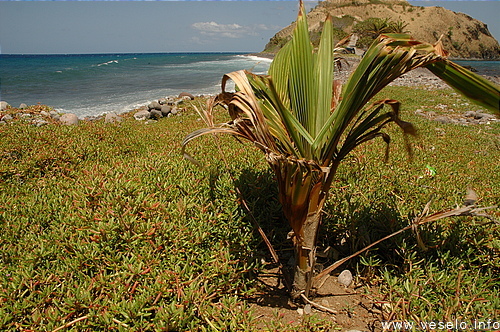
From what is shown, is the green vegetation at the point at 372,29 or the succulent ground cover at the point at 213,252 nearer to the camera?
the succulent ground cover at the point at 213,252

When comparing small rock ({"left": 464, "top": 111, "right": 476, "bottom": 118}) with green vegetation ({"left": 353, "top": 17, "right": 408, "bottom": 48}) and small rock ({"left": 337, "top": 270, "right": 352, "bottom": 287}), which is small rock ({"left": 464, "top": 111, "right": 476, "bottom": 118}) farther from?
green vegetation ({"left": 353, "top": 17, "right": 408, "bottom": 48})

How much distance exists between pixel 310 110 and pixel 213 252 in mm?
1169

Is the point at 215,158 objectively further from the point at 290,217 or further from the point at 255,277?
the point at 290,217

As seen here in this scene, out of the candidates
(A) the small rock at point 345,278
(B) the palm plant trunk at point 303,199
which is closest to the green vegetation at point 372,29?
(A) the small rock at point 345,278

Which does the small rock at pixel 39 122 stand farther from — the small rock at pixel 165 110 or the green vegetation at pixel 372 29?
the green vegetation at pixel 372 29

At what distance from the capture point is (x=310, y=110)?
194 cm

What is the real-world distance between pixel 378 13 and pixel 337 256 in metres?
98.8

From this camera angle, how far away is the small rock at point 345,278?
2.42 meters

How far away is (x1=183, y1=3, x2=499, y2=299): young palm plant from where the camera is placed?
1604mm

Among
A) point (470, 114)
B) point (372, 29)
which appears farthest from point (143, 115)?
point (372, 29)

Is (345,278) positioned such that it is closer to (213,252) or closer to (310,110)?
(213,252)

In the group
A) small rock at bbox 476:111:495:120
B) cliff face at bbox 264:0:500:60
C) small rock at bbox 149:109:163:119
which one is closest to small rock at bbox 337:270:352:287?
small rock at bbox 476:111:495:120

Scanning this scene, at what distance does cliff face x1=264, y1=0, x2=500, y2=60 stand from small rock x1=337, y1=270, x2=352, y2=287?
8767 centimetres

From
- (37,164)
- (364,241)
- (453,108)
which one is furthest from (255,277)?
(453,108)
